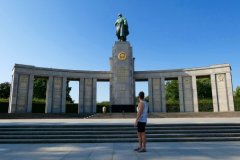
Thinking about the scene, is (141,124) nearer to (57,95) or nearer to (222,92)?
(57,95)

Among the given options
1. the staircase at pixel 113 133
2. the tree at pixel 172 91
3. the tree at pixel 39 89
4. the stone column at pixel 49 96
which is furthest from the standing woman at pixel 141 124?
the tree at pixel 172 91

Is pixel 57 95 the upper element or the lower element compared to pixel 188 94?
lower

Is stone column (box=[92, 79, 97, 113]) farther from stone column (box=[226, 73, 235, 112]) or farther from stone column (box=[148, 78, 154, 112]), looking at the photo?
stone column (box=[226, 73, 235, 112])

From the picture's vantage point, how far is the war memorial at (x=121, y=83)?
32156mm

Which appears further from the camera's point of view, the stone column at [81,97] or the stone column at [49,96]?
the stone column at [81,97]

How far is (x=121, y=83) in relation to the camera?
1319 inches

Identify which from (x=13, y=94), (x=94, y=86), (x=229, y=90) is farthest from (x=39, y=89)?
(x=229, y=90)

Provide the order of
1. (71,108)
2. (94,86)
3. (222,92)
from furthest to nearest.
Result: (71,108), (94,86), (222,92)

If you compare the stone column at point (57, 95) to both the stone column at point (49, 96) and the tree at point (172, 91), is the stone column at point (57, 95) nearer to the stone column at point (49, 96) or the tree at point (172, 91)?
the stone column at point (49, 96)

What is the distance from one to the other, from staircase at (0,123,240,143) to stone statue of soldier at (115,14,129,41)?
25452 mm

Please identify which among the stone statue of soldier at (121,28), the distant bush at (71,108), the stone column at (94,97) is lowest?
the distant bush at (71,108)

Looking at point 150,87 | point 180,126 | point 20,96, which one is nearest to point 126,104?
point 150,87

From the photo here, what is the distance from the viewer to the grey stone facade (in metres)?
32.1

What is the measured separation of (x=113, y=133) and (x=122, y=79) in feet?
73.2
